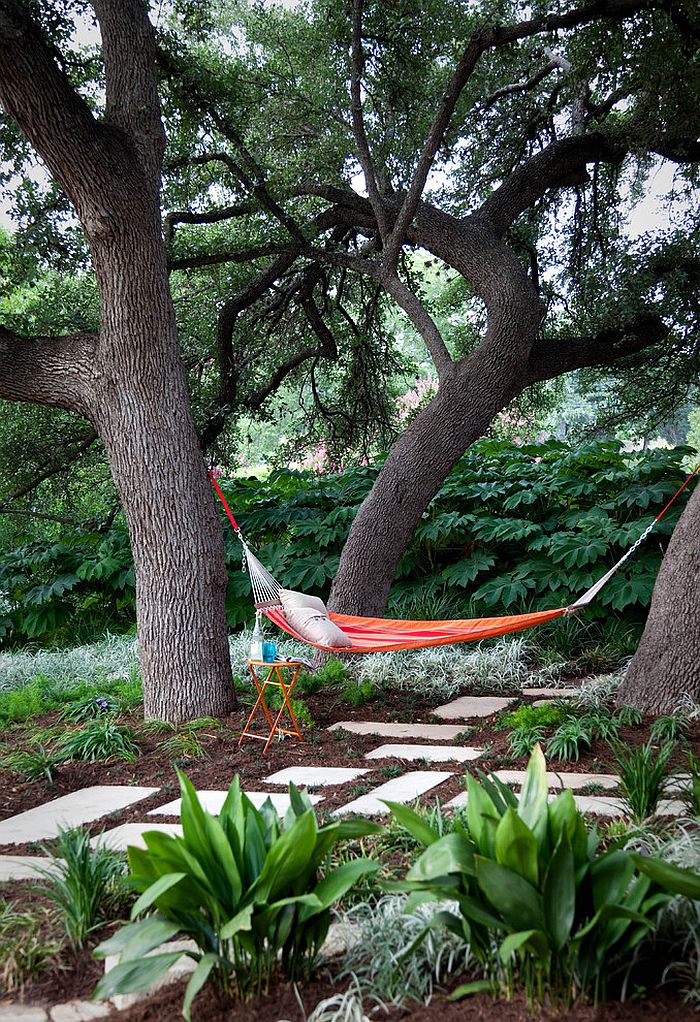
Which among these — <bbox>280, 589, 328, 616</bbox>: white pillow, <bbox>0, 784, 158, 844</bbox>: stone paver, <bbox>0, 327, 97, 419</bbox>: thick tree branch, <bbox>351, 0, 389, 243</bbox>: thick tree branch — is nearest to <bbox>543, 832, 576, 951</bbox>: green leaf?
<bbox>0, 784, 158, 844</bbox>: stone paver

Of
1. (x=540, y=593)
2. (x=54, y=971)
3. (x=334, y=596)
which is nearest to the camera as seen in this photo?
(x=54, y=971)

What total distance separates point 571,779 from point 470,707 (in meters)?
1.32

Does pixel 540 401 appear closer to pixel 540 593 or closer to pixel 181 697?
pixel 540 593

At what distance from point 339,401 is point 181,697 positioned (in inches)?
140

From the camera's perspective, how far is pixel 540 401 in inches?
279

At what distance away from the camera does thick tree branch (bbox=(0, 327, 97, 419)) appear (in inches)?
151

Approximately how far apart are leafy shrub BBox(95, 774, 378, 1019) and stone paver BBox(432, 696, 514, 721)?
90.2 inches

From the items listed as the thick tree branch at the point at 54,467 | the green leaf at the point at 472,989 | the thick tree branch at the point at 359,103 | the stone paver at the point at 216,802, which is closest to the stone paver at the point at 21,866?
the stone paver at the point at 216,802

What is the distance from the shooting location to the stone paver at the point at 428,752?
3.13 metres

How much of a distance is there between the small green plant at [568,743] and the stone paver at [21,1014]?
185 centimetres

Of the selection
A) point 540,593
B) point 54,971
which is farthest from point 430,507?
point 54,971

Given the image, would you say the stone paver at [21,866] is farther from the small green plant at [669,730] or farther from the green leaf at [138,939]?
the small green plant at [669,730]

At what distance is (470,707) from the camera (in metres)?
4.06

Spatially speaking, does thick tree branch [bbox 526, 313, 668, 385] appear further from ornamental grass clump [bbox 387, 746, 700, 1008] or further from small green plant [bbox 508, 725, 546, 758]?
ornamental grass clump [bbox 387, 746, 700, 1008]
